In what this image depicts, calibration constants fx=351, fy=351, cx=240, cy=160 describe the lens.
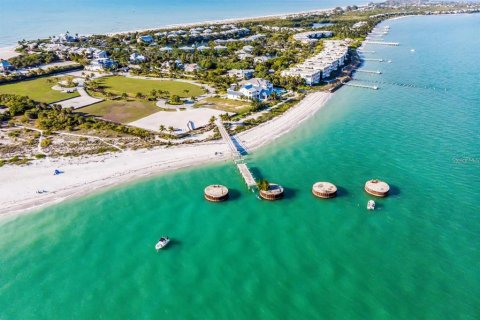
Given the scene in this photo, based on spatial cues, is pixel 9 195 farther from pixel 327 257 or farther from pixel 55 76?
pixel 55 76

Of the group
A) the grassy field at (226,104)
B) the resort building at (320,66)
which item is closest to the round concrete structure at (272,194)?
the grassy field at (226,104)

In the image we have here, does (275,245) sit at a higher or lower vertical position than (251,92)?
lower

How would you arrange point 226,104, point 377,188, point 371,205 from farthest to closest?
point 226,104
point 377,188
point 371,205

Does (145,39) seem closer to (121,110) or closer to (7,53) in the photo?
(7,53)

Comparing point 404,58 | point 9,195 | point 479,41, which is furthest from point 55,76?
point 479,41

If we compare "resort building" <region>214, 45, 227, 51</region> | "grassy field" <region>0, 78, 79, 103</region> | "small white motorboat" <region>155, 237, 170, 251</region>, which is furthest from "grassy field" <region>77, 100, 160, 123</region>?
"resort building" <region>214, 45, 227, 51</region>

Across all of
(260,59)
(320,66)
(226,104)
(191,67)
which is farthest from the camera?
(260,59)

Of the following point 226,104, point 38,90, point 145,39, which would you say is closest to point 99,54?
point 145,39

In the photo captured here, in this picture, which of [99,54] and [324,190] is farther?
[99,54]
